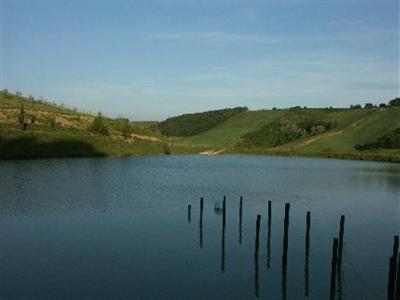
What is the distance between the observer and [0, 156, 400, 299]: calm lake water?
2708 cm

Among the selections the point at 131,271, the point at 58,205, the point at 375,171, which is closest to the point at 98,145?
the point at 375,171

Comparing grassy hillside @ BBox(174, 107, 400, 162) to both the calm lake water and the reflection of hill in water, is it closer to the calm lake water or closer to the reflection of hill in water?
the reflection of hill in water

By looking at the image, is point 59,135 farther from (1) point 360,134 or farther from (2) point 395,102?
(2) point 395,102

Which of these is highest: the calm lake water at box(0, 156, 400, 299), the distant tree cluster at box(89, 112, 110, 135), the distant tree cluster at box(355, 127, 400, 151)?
the distant tree cluster at box(89, 112, 110, 135)

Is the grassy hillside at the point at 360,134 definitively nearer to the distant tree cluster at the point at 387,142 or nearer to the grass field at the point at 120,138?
the grass field at the point at 120,138

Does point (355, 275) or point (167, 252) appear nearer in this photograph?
point (355, 275)

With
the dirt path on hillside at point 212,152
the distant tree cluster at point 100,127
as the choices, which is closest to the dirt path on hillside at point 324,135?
the dirt path on hillside at point 212,152

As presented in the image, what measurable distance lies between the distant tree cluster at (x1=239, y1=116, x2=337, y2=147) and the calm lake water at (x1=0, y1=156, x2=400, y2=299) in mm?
101943

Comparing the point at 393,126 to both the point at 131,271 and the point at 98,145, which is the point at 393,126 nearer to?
the point at 98,145

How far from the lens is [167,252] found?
109 feet

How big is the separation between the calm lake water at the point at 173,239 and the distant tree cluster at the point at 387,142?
7051 cm

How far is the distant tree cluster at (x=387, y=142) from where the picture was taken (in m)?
135

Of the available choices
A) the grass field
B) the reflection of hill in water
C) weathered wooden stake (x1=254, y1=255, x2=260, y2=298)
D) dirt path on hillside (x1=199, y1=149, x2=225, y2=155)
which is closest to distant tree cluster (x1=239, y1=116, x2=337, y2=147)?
the grass field

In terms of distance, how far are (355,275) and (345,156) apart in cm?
10445
